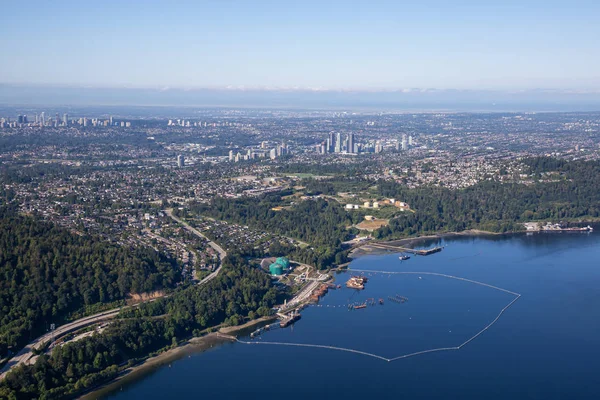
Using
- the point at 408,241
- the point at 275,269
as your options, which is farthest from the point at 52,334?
the point at 408,241

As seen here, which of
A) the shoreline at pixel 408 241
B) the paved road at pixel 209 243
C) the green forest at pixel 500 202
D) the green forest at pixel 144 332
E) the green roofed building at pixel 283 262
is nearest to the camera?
the green forest at pixel 144 332

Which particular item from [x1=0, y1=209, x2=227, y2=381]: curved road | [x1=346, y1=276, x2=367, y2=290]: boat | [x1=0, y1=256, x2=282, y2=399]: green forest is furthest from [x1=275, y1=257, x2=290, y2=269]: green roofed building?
[x1=0, y1=209, x2=227, y2=381]: curved road

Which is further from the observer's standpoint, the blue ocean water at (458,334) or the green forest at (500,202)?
the green forest at (500,202)

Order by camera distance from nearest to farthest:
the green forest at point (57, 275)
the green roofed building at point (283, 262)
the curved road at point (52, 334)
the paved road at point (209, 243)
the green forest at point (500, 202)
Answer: the curved road at point (52, 334) → the green forest at point (57, 275) → the paved road at point (209, 243) → the green roofed building at point (283, 262) → the green forest at point (500, 202)

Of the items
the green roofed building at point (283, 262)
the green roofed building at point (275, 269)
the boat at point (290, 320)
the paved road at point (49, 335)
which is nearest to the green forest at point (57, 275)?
the paved road at point (49, 335)

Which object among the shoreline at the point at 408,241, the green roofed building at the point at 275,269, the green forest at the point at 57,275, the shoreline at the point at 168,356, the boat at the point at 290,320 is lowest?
the shoreline at the point at 168,356

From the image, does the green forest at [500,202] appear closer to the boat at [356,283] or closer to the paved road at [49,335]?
the boat at [356,283]

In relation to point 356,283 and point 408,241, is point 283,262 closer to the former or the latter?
point 356,283
